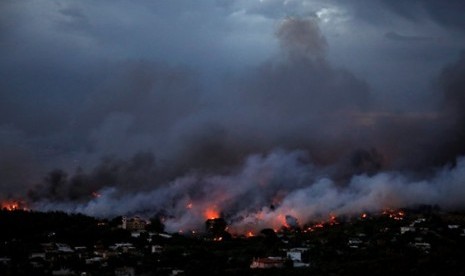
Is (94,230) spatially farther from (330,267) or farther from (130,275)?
(330,267)

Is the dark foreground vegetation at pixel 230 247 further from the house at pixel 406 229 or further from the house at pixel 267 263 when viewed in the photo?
the house at pixel 267 263

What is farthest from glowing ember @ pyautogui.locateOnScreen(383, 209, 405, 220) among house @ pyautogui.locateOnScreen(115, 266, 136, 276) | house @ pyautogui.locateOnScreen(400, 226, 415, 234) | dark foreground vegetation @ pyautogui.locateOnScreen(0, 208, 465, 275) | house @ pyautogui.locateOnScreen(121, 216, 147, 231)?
house @ pyautogui.locateOnScreen(115, 266, 136, 276)

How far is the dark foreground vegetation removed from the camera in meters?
35.3

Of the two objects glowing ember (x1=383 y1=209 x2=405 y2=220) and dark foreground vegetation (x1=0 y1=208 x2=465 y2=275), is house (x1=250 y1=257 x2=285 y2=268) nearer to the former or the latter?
dark foreground vegetation (x1=0 y1=208 x2=465 y2=275)

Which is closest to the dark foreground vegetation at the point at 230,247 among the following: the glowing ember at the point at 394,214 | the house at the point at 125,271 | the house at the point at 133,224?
the house at the point at 125,271

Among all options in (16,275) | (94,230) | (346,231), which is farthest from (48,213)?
(16,275)

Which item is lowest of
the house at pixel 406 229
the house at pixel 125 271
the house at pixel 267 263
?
the house at pixel 125 271

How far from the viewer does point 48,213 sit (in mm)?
63906

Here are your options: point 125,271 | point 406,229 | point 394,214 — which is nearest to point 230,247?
point 125,271

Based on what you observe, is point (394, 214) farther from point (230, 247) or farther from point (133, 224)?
point (133, 224)

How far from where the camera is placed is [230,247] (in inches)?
1895

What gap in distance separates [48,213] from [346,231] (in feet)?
86.3

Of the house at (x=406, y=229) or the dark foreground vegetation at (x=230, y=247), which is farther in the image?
the house at (x=406, y=229)

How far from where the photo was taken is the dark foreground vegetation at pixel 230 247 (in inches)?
1391
